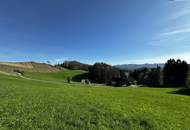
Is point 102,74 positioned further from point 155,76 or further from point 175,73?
point 175,73

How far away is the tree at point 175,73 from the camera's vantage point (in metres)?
89.2

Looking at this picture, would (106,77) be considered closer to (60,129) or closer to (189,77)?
(189,77)

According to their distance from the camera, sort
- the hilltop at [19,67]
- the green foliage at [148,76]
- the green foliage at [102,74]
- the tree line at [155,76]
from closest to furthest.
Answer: the hilltop at [19,67]
the tree line at [155,76]
the green foliage at [148,76]
the green foliage at [102,74]

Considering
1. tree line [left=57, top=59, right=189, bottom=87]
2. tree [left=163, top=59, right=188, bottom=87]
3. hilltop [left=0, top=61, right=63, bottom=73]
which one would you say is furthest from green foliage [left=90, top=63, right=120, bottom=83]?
hilltop [left=0, top=61, right=63, bottom=73]

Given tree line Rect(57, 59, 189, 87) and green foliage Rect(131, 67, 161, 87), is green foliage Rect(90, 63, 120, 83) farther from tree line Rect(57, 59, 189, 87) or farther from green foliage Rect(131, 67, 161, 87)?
green foliage Rect(131, 67, 161, 87)

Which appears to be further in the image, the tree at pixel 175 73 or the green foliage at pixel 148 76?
the green foliage at pixel 148 76

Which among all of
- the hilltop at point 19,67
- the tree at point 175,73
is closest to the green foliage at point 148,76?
the tree at point 175,73

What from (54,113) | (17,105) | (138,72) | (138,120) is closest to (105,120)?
(138,120)

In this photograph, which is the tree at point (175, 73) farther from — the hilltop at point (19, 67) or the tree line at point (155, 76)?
the hilltop at point (19, 67)

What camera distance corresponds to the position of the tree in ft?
293

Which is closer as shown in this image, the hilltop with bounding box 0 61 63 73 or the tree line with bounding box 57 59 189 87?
the hilltop with bounding box 0 61 63 73

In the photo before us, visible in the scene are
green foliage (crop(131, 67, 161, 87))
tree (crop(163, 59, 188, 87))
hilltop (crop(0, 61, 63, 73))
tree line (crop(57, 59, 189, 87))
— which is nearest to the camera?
hilltop (crop(0, 61, 63, 73))

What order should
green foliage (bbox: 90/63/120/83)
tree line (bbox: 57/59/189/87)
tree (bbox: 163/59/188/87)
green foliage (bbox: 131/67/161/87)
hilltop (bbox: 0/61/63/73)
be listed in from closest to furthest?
hilltop (bbox: 0/61/63/73) < tree line (bbox: 57/59/189/87) < tree (bbox: 163/59/188/87) < green foliage (bbox: 131/67/161/87) < green foliage (bbox: 90/63/120/83)

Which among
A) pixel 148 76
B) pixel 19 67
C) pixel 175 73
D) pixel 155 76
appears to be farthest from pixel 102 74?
pixel 19 67
